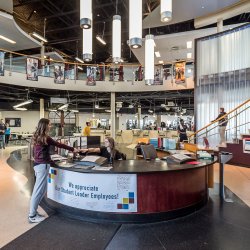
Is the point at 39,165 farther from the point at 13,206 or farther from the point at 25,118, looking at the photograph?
the point at 25,118

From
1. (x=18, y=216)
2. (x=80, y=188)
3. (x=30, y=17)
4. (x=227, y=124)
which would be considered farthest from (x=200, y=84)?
(x=30, y=17)

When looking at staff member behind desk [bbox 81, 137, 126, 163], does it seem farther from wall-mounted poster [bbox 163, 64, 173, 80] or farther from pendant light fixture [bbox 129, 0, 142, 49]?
wall-mounted poster [bbox 163, 64, 173, 80]

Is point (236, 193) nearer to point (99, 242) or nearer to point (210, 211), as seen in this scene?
point (210, 211)

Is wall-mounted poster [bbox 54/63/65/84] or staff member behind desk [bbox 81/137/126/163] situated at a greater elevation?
wall-mounted poster [bbox 54/63/65/84]

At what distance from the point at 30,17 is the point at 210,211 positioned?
42.0 ft

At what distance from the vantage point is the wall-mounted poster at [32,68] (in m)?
10.8

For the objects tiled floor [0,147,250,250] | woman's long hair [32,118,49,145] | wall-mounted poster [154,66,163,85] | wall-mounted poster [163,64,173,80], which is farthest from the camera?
wall-mounted poster [163,64,173,80]

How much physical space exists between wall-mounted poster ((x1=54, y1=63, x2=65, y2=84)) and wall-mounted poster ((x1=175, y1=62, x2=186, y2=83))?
610 cm

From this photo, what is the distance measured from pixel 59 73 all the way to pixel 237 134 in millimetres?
9130

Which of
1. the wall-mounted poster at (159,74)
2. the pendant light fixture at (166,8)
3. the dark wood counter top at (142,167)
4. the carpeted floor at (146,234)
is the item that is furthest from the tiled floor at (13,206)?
the wall-mounted poster at (159,74)

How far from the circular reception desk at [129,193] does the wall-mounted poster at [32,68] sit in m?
8.79

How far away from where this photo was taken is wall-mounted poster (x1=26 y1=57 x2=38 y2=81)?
10786 mm

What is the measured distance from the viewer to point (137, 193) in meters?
3.22

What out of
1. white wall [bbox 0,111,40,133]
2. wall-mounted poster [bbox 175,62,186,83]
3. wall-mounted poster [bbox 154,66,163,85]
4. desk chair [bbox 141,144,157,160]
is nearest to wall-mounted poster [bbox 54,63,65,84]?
wall-mounted poster [bbox 154,66,163,85]
